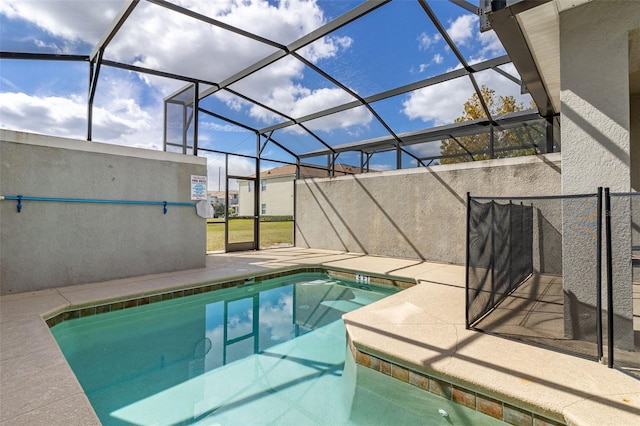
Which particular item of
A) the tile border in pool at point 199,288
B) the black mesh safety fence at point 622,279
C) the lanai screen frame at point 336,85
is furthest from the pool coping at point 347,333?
the lanai screen frame at point 336,85

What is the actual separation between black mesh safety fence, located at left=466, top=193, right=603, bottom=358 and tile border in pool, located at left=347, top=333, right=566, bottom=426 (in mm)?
983

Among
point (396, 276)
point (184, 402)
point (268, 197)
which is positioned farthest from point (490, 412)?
point (268, 197)

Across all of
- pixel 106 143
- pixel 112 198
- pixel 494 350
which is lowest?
pixel 494 350

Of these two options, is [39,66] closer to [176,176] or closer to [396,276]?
[176,176]

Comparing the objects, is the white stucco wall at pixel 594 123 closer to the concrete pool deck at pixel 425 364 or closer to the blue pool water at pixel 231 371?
the concrete pool deck at pixel 425 364

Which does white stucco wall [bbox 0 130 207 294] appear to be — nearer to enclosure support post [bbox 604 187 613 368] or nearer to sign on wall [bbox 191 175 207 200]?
sign on wall [bbox 191 175 207 200]

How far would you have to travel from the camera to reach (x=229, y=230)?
32.5 feet

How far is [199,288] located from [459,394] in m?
4.64

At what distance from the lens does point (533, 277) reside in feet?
19.8

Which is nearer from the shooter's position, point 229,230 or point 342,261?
point 342,261

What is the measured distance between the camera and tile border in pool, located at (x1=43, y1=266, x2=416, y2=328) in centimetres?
432

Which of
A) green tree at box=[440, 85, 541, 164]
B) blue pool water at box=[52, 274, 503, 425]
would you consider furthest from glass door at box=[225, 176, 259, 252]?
green tree at box=[440, 85, 541, 164]

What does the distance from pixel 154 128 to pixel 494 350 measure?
772 centimetres

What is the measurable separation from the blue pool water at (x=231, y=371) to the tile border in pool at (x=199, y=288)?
95 mm
